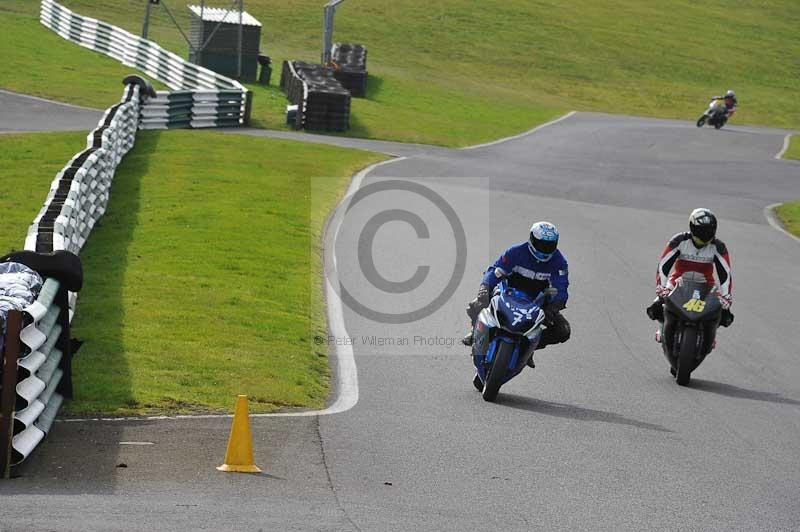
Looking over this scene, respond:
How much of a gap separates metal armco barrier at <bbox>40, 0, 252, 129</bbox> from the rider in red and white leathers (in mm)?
22707

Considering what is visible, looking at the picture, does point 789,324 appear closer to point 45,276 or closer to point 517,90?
point 45,276

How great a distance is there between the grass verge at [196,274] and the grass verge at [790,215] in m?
10.4

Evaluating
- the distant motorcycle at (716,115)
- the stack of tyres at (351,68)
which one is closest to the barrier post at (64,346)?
the stack of tyres at (351,68)

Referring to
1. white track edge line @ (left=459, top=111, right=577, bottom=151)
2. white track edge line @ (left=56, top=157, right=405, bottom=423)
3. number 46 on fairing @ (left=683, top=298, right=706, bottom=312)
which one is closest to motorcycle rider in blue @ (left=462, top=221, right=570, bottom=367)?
white track edge line @ (left=56, top=157, right=405, bottom=423)

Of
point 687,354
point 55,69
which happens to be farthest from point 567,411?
point 55,69

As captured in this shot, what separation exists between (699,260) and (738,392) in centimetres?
153

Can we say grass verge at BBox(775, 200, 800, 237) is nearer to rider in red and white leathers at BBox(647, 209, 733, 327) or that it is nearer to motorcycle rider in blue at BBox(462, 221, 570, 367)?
rider in red and white leathers at BBox(647, 209, 733, 327)

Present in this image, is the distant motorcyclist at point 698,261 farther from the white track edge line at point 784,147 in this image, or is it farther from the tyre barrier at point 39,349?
the white track edge line at point 784,147

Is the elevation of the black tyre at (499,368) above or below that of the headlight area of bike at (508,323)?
below

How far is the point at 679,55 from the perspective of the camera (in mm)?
82938

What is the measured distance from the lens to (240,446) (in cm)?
922

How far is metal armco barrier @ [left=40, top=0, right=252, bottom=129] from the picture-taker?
36.2 metres

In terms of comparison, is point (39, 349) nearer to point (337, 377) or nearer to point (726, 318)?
point (337, 377)
